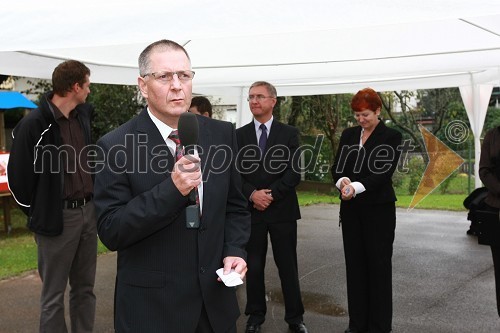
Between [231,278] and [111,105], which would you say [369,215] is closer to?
[231,278]

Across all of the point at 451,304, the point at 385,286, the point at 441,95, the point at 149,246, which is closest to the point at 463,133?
the point at 441,95

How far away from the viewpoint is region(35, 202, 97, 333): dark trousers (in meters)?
4.06

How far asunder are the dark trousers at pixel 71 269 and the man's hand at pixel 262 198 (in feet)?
4.83

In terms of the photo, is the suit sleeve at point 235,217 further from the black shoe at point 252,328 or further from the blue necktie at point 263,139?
the black shoe at point 252,328

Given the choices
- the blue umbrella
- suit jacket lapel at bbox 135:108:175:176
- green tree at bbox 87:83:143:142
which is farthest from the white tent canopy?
green tree at bbox 87:83:143:142

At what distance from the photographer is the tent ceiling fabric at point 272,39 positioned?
327 cm

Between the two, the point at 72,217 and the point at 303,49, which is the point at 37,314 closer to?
the point at 72,217

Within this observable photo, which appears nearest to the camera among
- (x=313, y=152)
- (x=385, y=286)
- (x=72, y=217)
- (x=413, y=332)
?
(x=72, y=217)

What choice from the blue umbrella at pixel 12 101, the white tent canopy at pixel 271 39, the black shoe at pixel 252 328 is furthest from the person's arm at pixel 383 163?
the blue umbrella at pixel 12 101

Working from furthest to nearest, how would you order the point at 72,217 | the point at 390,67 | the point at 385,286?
the point at 390,67, the point at 385,286, the point at 72,217

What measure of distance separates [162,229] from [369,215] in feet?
9.28

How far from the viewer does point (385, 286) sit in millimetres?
4688

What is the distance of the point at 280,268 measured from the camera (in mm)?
5074

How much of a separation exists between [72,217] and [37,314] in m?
2.14
